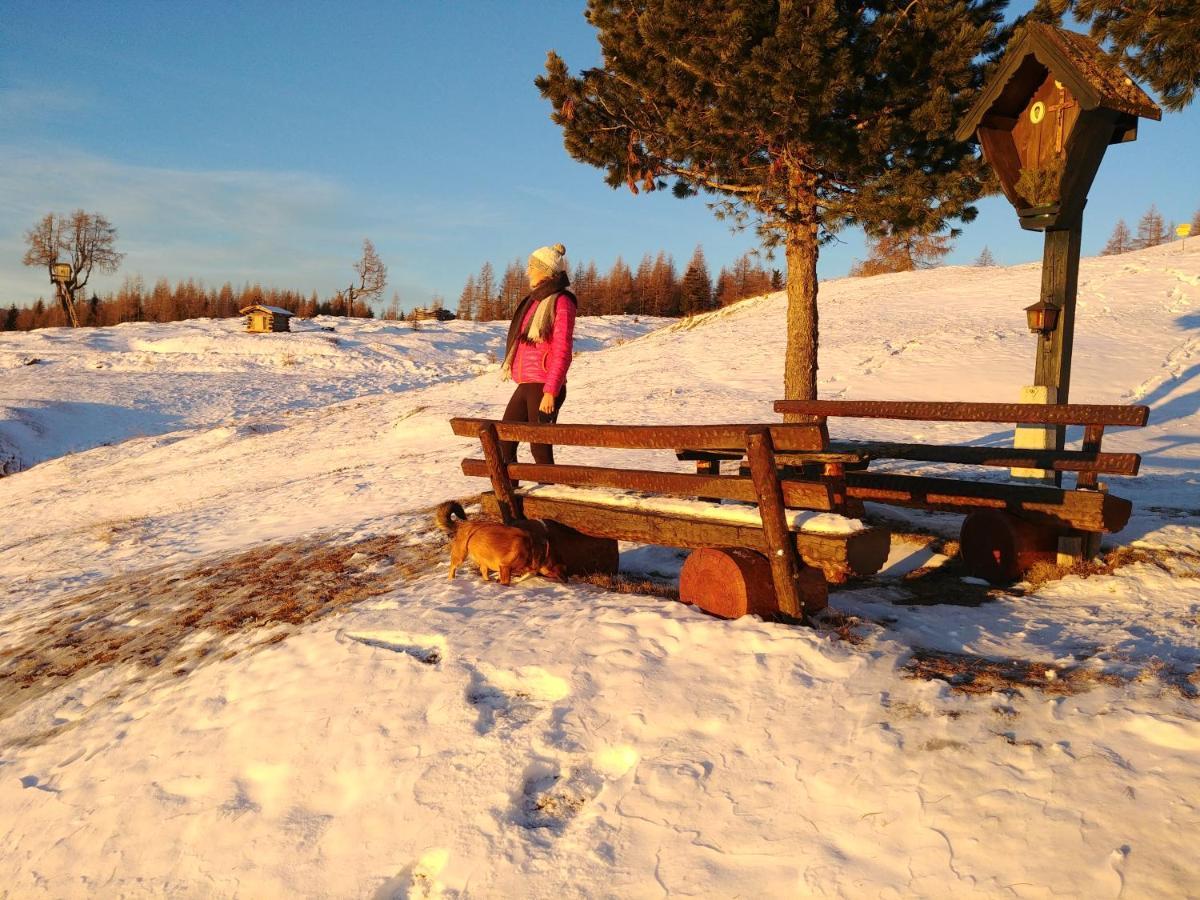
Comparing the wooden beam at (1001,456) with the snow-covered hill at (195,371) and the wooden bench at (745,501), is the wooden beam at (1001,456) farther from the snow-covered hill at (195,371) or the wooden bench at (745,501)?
the snow-covered hill at (195,371)

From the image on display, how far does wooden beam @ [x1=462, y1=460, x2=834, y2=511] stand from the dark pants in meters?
0.19

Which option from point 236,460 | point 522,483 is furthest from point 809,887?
point 236,460

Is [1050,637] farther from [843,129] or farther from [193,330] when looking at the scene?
[193,330]

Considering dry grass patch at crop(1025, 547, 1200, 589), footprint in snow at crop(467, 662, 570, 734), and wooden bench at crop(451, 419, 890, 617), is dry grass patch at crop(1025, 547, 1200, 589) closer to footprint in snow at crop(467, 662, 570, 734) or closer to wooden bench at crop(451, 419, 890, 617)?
wooden bench at crop(451, 419, 890, 617)

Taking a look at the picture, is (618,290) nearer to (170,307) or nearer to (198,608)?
(170,307)

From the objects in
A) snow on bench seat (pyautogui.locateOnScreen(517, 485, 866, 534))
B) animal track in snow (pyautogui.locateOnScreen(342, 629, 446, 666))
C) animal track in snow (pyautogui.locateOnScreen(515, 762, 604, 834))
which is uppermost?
snow on bench seat (pyautogui.locateOnScreen(517, 485, 866, 534))

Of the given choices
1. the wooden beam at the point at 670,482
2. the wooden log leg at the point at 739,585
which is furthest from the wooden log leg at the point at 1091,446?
the wooden log leg at the point at 739,585

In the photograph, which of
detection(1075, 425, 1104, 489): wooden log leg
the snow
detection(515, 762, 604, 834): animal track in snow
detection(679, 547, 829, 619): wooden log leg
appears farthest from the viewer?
detection(1075, 425, 1104, 489): wooden log leg

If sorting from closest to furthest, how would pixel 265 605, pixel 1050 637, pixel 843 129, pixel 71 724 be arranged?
pixel 1050 637, pixel 71 724, pixel 265 605, pixel 843 129

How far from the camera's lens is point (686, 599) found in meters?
4.53

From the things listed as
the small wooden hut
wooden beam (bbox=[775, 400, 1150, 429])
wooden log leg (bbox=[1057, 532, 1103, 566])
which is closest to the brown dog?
wooden beam (bbox=[775, 400, 1150, 429])

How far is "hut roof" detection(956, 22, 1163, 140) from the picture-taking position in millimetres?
6176

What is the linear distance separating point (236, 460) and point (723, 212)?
1059 centimetres

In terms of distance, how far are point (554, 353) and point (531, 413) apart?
0.52 m
